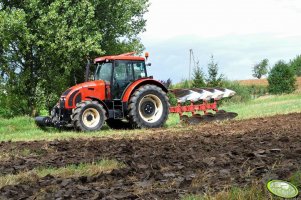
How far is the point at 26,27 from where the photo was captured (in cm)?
2367

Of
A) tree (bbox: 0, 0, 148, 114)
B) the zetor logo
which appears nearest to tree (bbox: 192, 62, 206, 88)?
tree (bbox: 0, 0, 148, 114)

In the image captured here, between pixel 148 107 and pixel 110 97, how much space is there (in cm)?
131

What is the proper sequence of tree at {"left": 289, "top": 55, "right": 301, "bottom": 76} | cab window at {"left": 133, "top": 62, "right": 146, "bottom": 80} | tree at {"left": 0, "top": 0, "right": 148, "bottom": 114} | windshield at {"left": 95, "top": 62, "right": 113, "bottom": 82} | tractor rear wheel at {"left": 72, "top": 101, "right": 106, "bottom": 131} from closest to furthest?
tractor rear wheel at {"left": 72, "top": 101, "right": 106, "bottom": 131}, windshield at {"left": 95, "top": 62, "right": 113, "bottom": 82}, cab window at {"left": 133, "top": 62, "right": 146, "bottom": 80}, tree at {"left": 0, "top": 0, "right": 148, "bottom": 114}, tree at {"left": 289, "top": 55, "right": 301, "bottom": 76}

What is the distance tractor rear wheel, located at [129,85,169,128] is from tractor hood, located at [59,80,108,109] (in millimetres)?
978

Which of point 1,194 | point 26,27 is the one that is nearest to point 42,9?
point 26,27

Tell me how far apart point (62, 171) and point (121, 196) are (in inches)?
93.7

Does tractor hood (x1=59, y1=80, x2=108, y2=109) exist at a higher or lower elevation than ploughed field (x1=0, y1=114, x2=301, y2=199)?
higher

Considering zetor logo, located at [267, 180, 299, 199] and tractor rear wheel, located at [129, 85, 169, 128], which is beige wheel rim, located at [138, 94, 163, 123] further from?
zetor logo, located at [267, 180, 299, 199]

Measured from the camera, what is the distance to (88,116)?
47.4ft

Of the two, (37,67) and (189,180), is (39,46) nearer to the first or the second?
(37,67)

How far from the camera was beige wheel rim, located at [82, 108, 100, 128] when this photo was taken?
14.4m

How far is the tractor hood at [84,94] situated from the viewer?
14.5 m

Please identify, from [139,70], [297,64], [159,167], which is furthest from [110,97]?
[297,64]

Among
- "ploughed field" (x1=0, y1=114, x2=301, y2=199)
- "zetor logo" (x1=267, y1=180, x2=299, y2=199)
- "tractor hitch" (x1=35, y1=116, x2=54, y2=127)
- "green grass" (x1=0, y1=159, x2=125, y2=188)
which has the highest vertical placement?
"tractor hitch" (x1=35, y1=116, x2=54, y2=127)
